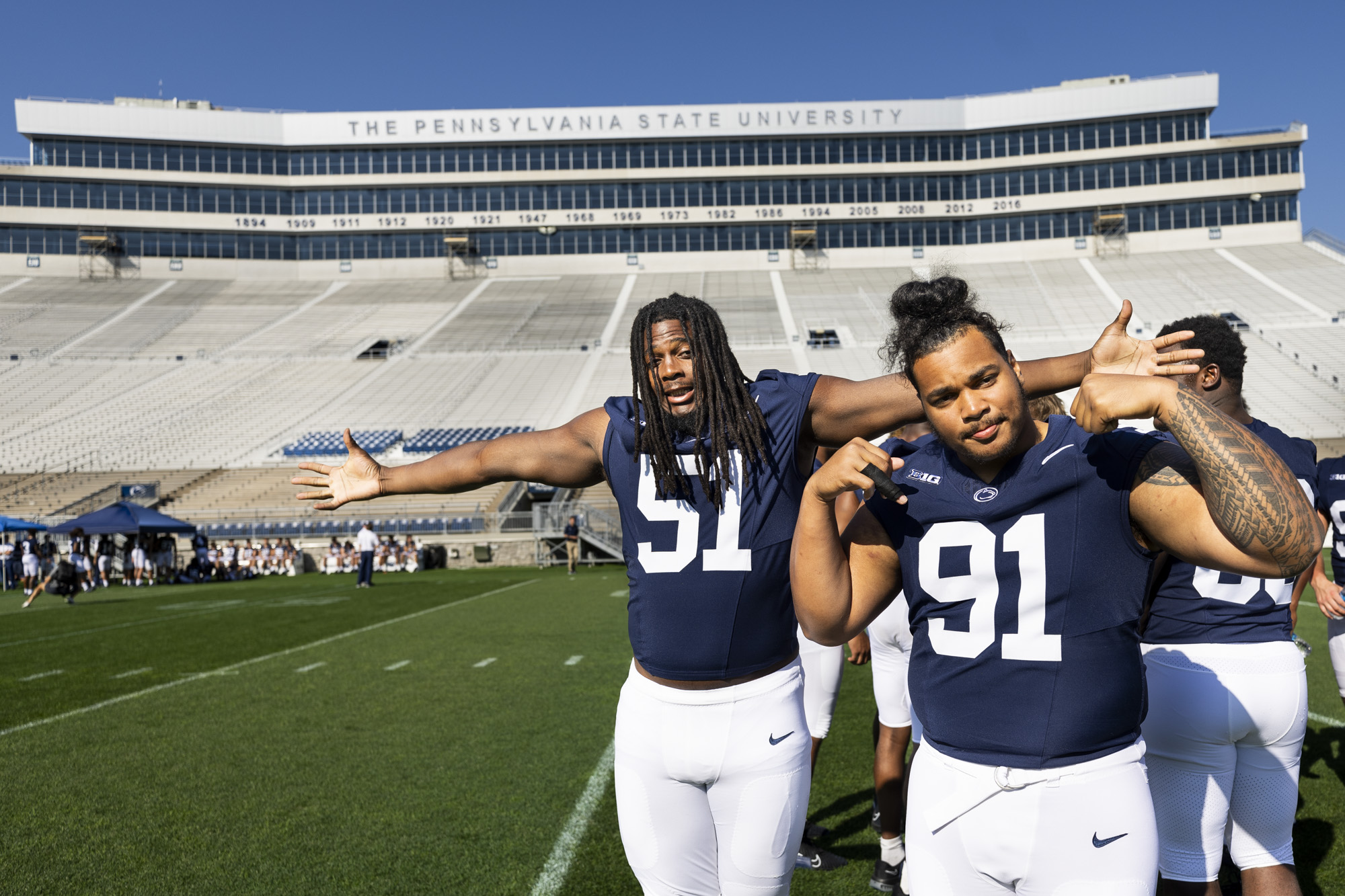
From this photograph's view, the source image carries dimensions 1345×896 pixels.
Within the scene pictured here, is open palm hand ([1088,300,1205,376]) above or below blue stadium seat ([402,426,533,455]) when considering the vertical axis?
above

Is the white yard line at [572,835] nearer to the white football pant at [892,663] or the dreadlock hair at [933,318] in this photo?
the white football pant at [892,663]

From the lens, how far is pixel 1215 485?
5.96ft

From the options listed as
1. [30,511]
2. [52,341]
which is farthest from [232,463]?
[52,341]

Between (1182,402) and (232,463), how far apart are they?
3506 cm

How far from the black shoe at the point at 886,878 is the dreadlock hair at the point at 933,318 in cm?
272

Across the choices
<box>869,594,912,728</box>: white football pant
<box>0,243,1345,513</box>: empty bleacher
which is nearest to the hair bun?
<box>869,594,912,728</box>: white football pant

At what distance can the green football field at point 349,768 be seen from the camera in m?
4.20

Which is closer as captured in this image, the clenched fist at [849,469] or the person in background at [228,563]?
the clenched fist at [849,469]

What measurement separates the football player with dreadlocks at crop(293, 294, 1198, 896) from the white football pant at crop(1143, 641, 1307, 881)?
1239mm

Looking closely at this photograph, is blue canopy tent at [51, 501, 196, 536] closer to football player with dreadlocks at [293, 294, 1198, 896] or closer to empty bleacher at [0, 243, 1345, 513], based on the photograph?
empty bleacher at [0, 243, 1345, 513]

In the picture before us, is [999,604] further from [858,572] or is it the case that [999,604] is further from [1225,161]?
[1225,161]

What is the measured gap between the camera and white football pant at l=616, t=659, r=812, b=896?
238 cm

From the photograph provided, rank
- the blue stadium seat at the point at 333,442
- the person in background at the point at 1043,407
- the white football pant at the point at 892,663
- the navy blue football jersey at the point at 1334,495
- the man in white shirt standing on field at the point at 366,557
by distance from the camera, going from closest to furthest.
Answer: the person in background at the point at 1043,407
the white football pant at the point at 892,663
the navy blue football jersey at the point at 1334,495
the man in white shirt standing on field at the point at 366,557
the blue stadium seat at the point at 333,442

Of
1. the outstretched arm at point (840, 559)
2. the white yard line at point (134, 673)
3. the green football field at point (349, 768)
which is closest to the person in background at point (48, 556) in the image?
the green football field at point (349, 768)
